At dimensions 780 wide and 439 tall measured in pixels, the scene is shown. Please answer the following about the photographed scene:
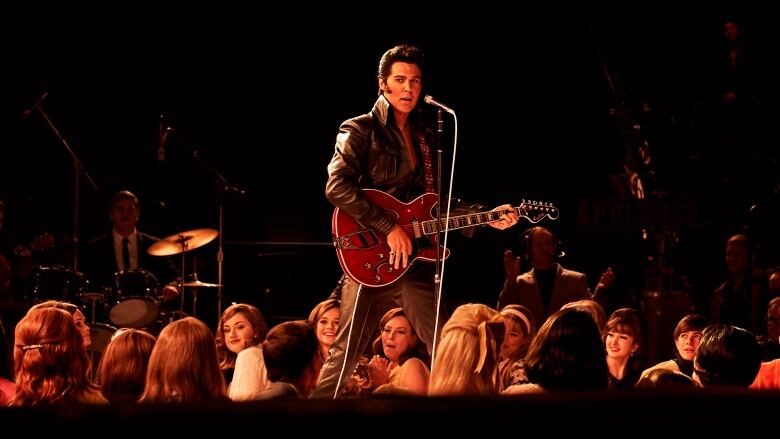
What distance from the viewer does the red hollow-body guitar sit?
477 cm

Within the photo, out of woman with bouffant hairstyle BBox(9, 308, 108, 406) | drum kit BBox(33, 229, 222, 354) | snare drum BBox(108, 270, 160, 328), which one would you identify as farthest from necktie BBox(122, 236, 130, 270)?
woman with bouffant hairstyle BBox(9, 308, 108, 406)

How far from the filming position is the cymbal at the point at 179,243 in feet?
28.3

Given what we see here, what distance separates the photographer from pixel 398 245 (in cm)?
466

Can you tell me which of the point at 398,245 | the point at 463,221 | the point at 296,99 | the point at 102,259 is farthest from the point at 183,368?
the point at 296,99

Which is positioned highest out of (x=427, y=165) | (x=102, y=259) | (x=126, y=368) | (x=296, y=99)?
(x=296, y=99)

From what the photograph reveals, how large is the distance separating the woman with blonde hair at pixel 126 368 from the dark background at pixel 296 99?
4.87 meters

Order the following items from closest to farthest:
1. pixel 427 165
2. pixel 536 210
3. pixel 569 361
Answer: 1. pixel 569 361
2. pixel 427 165
3. pixel 536 210

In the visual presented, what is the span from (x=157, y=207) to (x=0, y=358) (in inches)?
190

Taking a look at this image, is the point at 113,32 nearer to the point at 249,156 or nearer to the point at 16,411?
the point at 249,156

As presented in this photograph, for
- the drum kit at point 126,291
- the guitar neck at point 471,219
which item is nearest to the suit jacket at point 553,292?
the guitar neck at point 471,219

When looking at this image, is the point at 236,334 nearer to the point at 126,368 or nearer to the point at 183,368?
the point at 126,368

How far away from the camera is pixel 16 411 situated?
40.2 inches

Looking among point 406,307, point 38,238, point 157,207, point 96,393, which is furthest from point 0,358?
point 157,207

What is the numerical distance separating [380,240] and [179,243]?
13.9 feet
